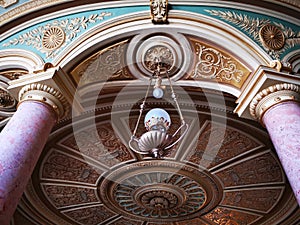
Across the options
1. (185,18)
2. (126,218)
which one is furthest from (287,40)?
(126,218)

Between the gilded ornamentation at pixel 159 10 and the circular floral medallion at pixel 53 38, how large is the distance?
52.9 inches

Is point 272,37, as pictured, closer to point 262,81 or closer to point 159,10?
point 262,81

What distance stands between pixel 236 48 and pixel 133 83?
5.64 ft

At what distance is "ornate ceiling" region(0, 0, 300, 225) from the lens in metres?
5.02

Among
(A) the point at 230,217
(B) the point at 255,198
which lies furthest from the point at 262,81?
(A) the point at 230,217

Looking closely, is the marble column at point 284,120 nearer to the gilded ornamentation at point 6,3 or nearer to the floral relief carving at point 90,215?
the gilded ornamentation at point 6,3

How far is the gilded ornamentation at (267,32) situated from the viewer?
4.93 metres

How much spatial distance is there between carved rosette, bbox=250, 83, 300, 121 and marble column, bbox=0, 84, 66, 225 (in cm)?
247

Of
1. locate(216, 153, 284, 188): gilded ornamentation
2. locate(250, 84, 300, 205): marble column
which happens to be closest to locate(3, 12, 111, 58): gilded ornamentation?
locate(250, 84, 300, 205): marble column

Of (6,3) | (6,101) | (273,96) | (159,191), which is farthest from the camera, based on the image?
(159,191)

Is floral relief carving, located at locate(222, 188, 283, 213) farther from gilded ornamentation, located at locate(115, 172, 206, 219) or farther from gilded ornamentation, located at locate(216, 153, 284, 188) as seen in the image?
gilded ornamentation, located at locate(115, 172, 206, 219)

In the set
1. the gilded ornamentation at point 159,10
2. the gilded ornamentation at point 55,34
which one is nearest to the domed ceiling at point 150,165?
the gilded ornamentation at point 159,10

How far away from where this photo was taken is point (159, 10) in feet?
16.9

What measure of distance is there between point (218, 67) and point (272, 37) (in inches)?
32.5
